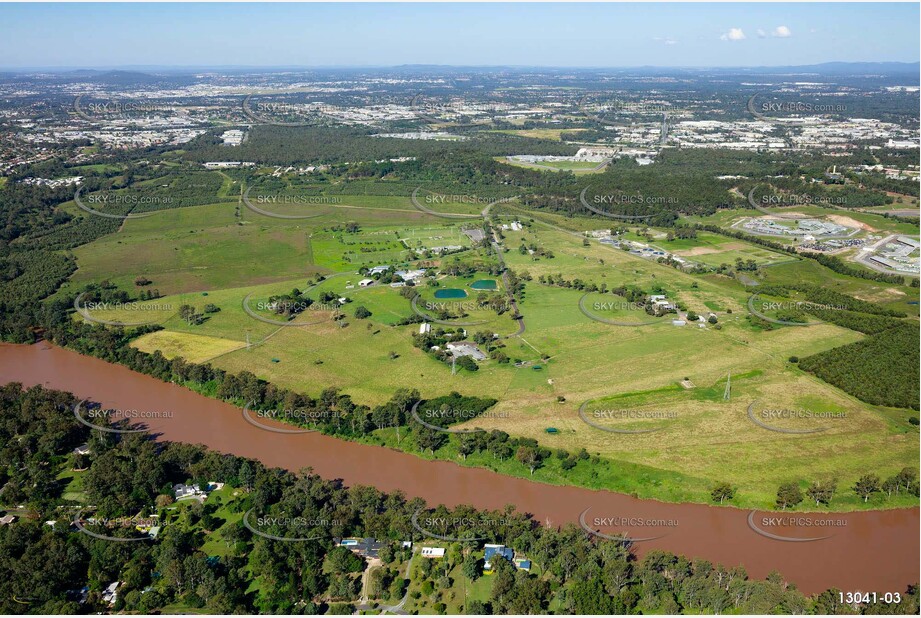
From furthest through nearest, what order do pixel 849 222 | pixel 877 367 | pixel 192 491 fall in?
pixel 849 222, pixel 877 367, pixel 192 491

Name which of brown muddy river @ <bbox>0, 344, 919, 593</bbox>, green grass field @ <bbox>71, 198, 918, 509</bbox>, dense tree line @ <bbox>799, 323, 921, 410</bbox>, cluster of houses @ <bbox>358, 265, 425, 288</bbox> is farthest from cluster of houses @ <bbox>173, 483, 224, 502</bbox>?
dense tree line @ <bbox>799, 323, 921, 410</bbox>

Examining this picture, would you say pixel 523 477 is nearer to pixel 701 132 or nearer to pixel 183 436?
pixel 183 436

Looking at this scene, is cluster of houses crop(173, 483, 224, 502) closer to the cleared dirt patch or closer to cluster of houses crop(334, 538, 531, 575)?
cluster of houses crop(334, 538, 531, 575)

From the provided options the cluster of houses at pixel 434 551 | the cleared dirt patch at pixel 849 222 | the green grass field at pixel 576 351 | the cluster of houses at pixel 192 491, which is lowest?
the cluster of houses at pixel 192 491

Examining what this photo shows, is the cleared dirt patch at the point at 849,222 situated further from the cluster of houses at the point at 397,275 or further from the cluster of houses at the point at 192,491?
the cluster of houses at the point at 192,491

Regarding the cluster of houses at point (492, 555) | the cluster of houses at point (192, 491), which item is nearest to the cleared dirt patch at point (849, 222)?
the cluster of houses at point (492, 555)

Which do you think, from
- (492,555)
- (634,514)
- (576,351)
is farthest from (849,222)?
(492,555)

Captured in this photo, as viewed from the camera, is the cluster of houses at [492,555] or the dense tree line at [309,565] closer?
the dense tree line at [309,565]

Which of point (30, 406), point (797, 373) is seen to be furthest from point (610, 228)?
point (30, 406)

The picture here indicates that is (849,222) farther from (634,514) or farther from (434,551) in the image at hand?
(434,551)
